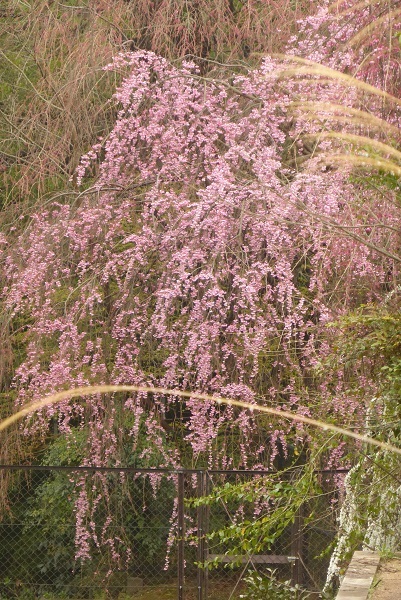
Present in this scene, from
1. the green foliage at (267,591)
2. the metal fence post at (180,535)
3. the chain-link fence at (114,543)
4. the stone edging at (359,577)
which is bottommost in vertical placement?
the chain-link fence at (114,543)

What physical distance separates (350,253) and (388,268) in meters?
0.27

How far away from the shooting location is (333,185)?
6.47m

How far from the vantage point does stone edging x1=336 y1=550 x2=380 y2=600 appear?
402 cm

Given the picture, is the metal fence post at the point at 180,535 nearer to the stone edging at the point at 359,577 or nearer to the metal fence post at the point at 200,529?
the metal fence post at the point at 200,529

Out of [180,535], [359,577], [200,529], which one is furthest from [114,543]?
[359,577]

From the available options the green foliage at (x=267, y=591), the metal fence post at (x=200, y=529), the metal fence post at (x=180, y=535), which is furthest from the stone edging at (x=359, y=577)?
the metal fence post at (x=180, y=535)

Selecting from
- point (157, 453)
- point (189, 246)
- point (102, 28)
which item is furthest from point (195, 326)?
point (102, 28)

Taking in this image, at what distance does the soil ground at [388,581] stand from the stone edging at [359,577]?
0.03 meters

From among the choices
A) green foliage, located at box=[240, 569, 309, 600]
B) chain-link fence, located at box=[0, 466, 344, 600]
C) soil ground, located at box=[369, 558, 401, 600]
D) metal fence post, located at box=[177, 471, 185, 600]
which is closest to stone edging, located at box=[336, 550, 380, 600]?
soil ground, located at box=[369, 558, 401, 600]

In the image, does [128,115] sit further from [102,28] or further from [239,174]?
[239,174]

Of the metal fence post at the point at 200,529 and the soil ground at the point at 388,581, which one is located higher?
the soil ground at the point at 388,581

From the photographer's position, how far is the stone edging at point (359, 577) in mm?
4020

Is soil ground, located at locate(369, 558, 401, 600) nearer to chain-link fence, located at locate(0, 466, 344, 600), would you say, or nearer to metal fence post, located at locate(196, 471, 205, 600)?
metal fence post, located at locate(196, 471, 205, 600)

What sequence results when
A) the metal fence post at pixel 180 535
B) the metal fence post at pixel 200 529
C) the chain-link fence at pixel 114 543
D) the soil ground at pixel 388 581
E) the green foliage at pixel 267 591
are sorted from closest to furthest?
the soil ground at pixel 388 581 → the green foliage at pixel 267 591 → the metal fence post at pixel 200 529 → the metal fence post at pixel 180 535 → the chain-link fence at pixel 114 543
